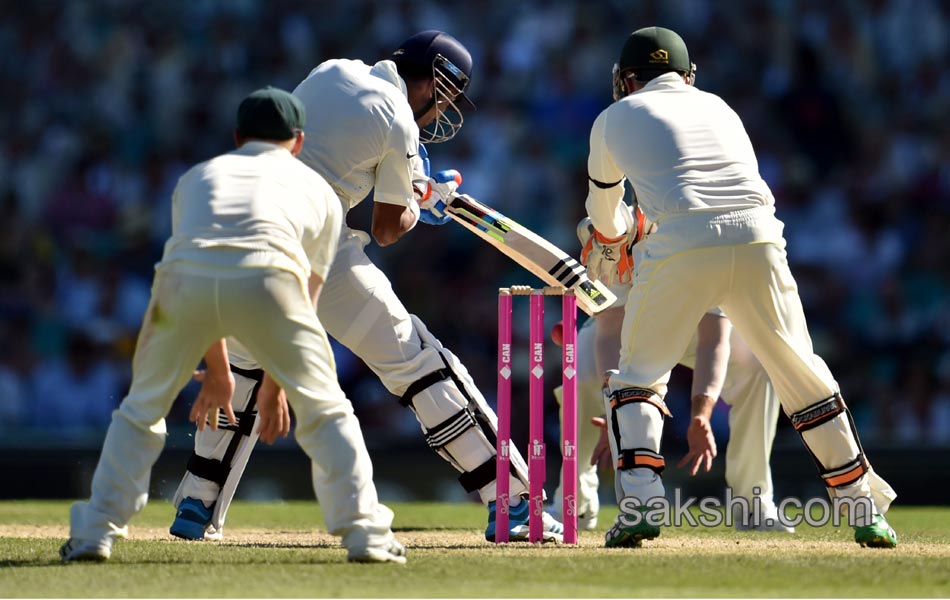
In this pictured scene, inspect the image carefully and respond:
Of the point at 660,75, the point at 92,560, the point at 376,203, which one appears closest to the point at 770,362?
the point at 660,75

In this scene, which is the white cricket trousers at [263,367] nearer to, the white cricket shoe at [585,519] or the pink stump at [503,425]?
the pink stump at [503,425]

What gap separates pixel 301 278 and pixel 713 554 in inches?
69.9

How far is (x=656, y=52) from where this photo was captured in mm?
5641

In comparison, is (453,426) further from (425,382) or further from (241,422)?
(241,422)

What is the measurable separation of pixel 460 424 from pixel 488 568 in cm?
118

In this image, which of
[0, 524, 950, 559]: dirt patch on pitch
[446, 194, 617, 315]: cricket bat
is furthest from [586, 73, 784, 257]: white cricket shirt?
[0, 524, 950, 559]: dirt patch on pitch

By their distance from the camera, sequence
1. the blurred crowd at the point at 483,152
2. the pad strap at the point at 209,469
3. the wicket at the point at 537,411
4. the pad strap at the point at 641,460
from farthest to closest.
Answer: the blurred crowd at the point at 483,152
the pad strap at the point at 209,469
the wicket at the point at 537,411
the pad strap at the point at 641,460

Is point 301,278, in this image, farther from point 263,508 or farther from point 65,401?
point 65,401

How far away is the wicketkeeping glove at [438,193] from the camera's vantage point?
6.11 m

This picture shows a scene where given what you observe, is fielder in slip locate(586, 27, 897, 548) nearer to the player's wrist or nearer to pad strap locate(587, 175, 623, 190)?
pad strap locate(587, 175, 623, 190)

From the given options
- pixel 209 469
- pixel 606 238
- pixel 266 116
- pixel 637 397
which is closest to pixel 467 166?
pixel 606 238

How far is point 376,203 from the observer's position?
5.71m

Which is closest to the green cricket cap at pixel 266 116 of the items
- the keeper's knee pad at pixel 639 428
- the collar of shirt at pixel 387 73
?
the collar of shirt at pixel 387 73

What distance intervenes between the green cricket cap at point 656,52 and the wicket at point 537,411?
3.01 ft
